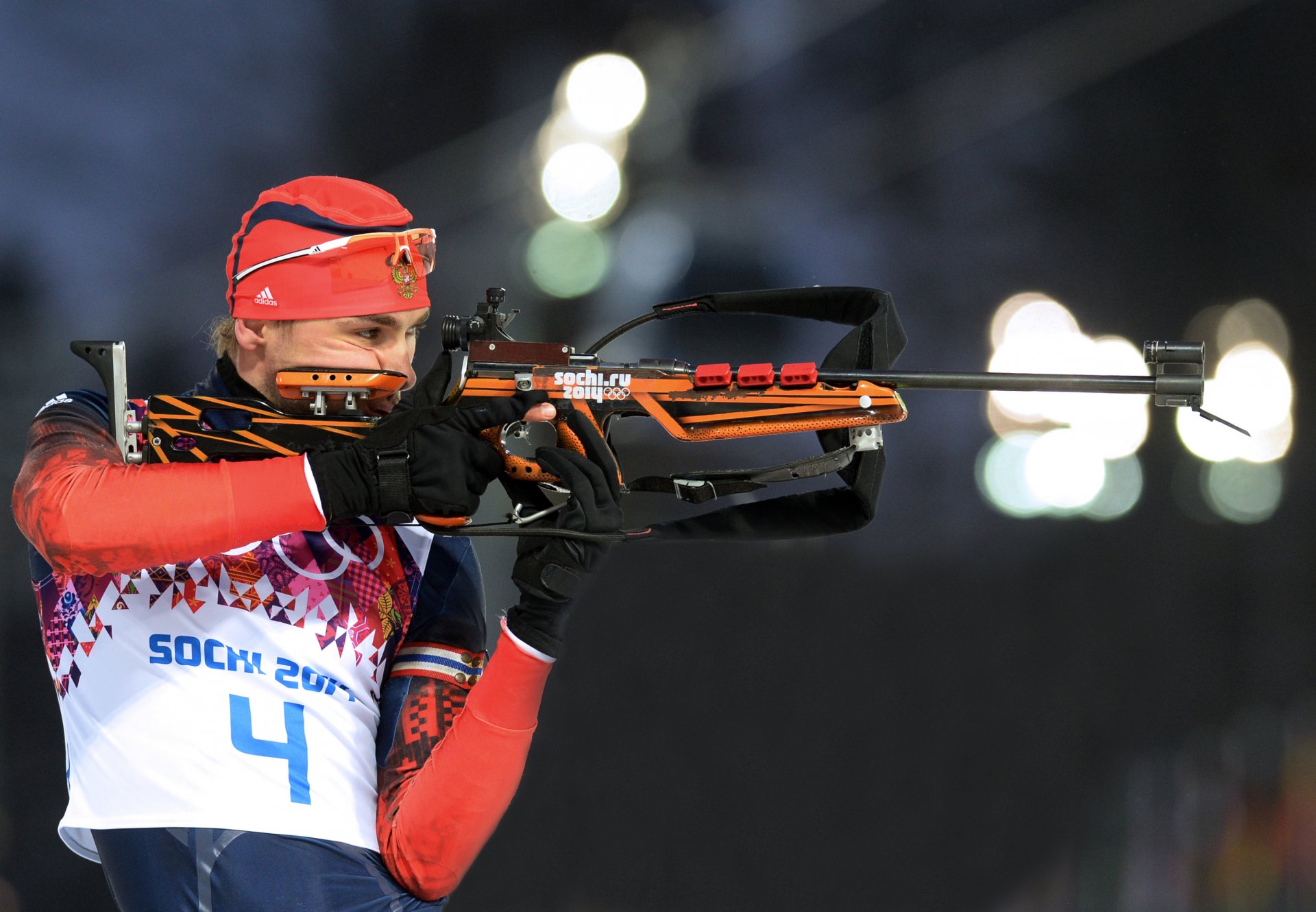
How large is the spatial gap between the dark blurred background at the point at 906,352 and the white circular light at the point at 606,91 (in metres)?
0.03

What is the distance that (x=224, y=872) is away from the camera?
143 cm

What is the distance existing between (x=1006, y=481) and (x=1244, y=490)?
27.6 inches

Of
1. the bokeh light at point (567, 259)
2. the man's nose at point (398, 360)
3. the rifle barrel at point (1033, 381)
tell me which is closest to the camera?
the rifle barrel at point (1033, 381)

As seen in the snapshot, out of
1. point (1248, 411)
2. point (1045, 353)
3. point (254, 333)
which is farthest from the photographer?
point (1248, 411)

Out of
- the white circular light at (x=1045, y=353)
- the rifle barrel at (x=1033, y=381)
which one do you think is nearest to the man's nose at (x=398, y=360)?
the rifle barrel at (x=1033, y=381)

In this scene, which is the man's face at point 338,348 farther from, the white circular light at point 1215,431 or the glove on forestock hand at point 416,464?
the white circular light at point 1215,431

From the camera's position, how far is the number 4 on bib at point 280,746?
1464 millimetres

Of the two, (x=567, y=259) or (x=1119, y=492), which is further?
(x=1119, y=492)

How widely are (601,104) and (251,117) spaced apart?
915 mm

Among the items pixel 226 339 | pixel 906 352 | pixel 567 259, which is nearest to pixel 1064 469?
pixel 906 352

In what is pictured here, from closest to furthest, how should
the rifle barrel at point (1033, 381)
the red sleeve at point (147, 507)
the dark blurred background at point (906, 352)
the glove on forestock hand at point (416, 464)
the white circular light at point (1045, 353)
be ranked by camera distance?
1. the red sleeve at point (147, 507)
2. the glove on forestock hand at point (416, 464)
3. the rifle barrel at point (1033, 381)
4. the dark blurred background at point (906, 352)
5. the white circular light at point (1045, 353)

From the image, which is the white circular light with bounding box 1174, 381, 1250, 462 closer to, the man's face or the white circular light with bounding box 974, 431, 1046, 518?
the white circular light with bounding box 974, 431, 1046, 518

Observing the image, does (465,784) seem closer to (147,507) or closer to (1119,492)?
(147,507)

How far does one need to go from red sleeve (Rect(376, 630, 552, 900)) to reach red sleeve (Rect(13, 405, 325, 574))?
336mm
